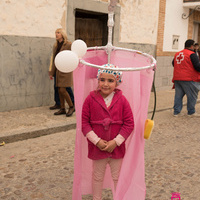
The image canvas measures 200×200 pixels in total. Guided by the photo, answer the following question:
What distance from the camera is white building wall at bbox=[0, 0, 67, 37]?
593cm

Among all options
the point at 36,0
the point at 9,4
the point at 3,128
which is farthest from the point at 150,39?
the point at 3,128

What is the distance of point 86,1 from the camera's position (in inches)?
287

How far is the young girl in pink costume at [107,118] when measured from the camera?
2.30 metres

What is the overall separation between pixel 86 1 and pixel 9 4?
86.4 inches

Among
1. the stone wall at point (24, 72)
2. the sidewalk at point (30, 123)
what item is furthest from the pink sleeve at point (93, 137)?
the stone wall at point (24, 72)

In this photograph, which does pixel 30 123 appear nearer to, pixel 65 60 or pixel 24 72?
pixel 24 72

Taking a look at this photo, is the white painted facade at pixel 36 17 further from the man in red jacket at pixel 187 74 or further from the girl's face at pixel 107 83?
the girl's face at pixel 107 83

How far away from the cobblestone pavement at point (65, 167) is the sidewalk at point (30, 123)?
0.44 feet

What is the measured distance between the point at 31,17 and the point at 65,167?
4.11 metres

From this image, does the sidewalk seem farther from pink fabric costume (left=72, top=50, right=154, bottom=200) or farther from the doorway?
the doorway

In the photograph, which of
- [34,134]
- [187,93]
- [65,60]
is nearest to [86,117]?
[65,60]

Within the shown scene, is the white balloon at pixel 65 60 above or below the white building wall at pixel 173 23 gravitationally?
below

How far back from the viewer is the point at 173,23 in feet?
35.4

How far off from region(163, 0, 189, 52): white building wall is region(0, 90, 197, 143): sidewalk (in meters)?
6.32
